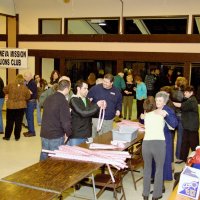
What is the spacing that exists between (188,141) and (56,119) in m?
2.70

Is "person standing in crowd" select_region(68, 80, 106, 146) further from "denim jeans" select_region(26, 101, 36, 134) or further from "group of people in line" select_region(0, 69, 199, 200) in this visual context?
"denim jeans" select_region(26, 101, 36, 134)

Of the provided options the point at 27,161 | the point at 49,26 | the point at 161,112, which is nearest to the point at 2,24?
the point at 49,26

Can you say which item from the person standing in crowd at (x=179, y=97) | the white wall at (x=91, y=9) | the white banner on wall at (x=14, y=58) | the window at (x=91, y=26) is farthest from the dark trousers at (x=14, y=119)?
the white wall at (x=91, y=9)

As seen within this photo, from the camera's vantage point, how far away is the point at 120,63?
11.2m

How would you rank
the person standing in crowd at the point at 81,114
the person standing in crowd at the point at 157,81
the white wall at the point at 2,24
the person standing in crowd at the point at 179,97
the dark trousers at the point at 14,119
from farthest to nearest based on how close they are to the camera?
the white wall at the point at 2,24, the person standing in crowd at the point at 157,81, the dark trousers at the point at 14,119, the person standing in crowd at the point at 179,97, the person standing in crowd at the point at 81,114

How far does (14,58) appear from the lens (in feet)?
30.9

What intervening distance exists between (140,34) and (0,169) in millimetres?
6576

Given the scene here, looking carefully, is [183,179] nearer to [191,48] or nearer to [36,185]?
[36,185]

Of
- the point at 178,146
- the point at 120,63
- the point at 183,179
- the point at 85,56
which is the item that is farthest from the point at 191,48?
the point at 183,179

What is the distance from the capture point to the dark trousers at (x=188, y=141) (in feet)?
19.4

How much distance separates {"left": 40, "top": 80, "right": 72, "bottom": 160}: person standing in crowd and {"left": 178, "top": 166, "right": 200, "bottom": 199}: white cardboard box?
1959mm

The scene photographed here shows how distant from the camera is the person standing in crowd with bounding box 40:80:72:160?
4312 mm

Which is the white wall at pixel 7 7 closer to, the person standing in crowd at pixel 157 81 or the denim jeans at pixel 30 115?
the denim jeans at pixel 30 115

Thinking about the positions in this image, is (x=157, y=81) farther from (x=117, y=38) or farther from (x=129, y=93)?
(x=117, y=38)
